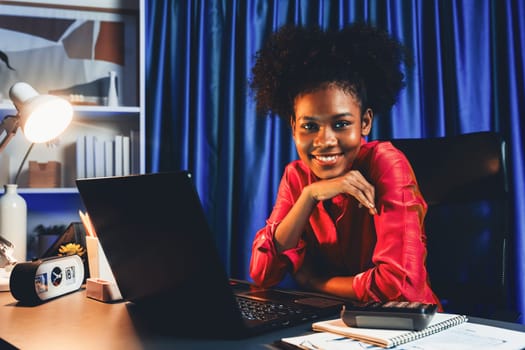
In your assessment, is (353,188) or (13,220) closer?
(353,188)

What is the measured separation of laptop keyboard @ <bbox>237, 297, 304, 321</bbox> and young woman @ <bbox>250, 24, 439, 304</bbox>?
1.12 feet

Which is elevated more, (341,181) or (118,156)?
(118,156)

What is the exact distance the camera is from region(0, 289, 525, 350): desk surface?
27.8 inches

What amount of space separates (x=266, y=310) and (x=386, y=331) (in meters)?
0.22

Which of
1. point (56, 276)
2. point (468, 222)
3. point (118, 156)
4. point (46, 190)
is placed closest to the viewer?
point (56, 276)

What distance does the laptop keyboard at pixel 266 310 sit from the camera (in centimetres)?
81

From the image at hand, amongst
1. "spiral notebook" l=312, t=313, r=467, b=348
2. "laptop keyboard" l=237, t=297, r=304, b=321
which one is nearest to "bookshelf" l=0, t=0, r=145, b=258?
"laptop keyboard" l=237, t=297, r=304, b=321

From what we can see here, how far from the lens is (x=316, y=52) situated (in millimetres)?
1479

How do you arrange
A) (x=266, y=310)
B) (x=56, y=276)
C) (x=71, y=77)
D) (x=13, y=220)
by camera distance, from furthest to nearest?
(x=71, y=77), (x=13, y=220), (x=56, y=276), (x=266, y=310)

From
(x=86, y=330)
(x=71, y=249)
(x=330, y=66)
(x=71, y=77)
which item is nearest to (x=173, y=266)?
(x=86, y=330)

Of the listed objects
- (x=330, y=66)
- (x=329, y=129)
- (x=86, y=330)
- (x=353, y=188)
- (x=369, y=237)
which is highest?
(x=330, y=66)

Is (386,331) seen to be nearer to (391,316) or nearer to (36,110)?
(391,316)

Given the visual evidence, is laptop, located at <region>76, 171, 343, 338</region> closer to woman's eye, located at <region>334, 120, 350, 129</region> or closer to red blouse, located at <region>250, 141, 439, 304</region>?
red blouse, located at <region>250, 141, 439, 304</region>

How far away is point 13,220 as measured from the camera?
183cm
